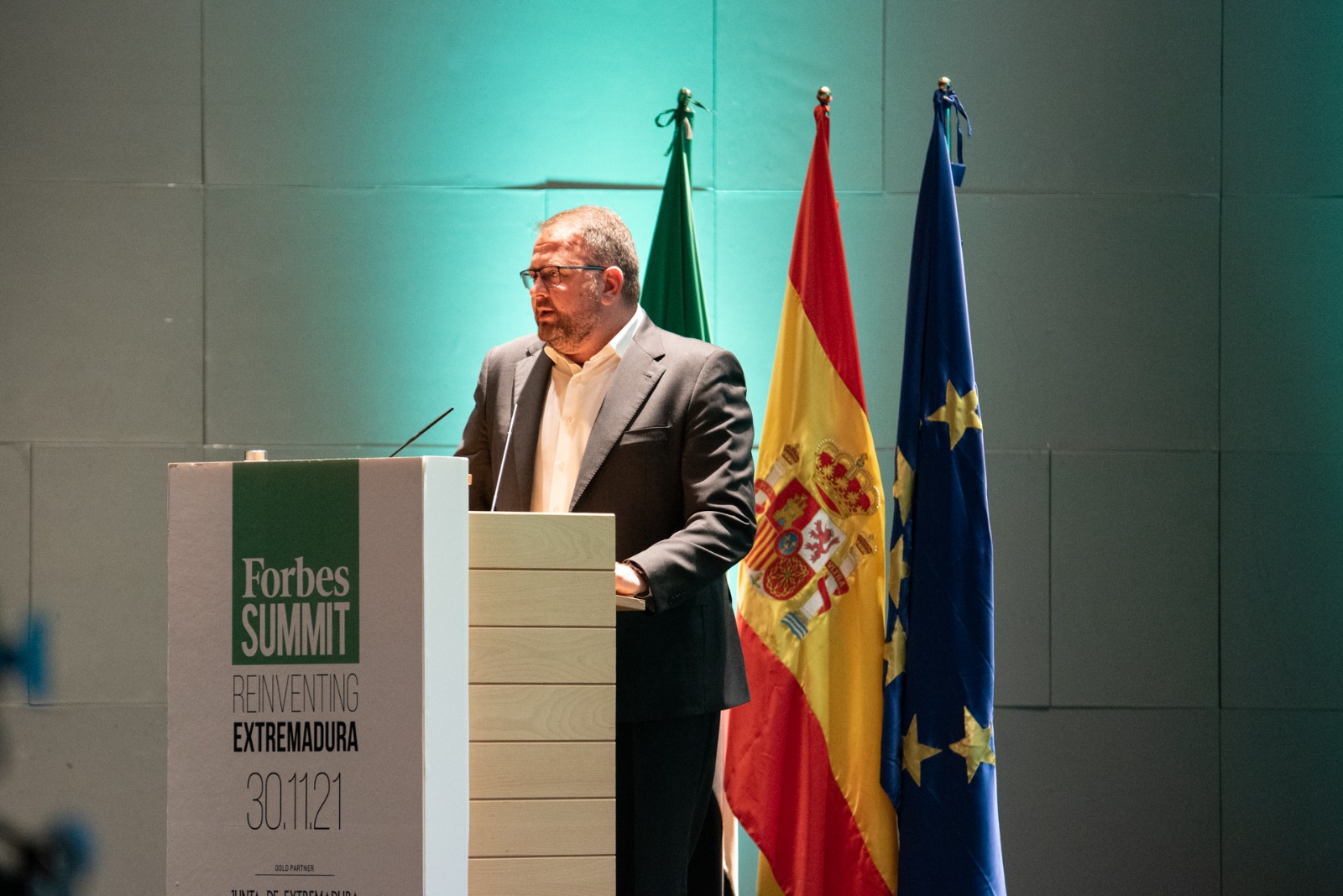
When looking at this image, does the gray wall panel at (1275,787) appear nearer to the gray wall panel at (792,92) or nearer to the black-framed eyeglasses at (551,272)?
the gray wall panel at (792,92)

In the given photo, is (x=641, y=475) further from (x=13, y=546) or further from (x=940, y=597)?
(x=13, y=546)

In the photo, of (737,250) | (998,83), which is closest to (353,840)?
(737,250)

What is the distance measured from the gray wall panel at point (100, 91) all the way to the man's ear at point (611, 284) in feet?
4.56

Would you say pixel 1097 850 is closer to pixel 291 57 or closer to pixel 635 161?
pixel 635 161

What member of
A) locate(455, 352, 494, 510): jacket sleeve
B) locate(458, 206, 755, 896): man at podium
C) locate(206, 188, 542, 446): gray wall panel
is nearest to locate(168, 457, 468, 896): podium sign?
locate(458, 206, 755, 896): man at podium

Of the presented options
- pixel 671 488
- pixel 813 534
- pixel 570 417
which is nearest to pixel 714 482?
pixel 671 488

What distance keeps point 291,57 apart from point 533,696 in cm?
220

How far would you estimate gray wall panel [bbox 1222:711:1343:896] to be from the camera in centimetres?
335

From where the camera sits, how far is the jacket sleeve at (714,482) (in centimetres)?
224

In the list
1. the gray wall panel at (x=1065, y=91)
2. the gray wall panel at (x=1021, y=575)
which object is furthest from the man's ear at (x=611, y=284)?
the gray wall panel at (x=1021, y=575)

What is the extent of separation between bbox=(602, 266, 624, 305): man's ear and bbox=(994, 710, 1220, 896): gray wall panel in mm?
1633

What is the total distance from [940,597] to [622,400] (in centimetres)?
92

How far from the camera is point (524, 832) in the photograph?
5.81 feet

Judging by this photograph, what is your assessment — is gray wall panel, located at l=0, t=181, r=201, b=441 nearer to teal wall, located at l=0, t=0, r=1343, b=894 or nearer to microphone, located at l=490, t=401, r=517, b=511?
teal wall, located at l=0, t=0, r=1343, b=894
